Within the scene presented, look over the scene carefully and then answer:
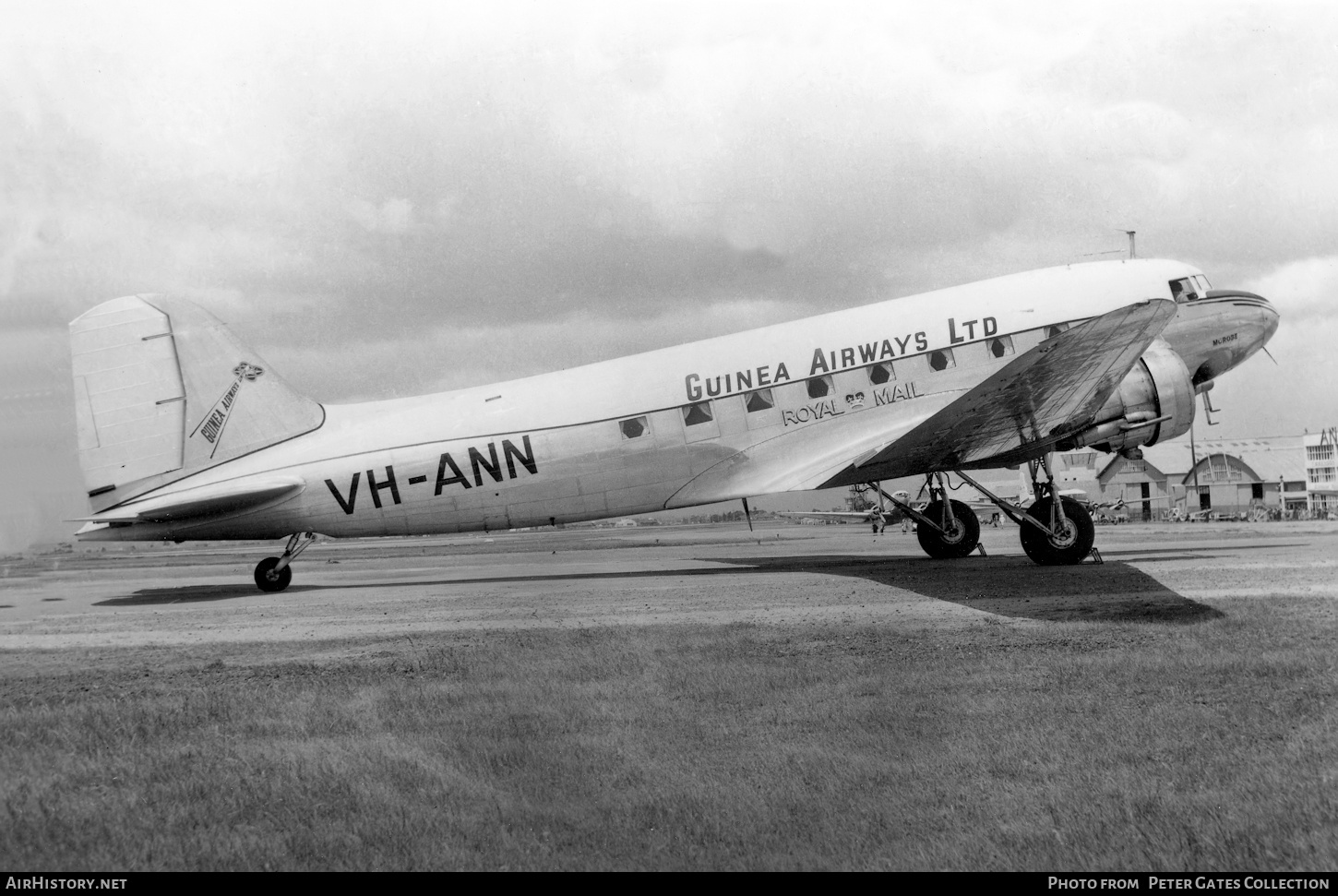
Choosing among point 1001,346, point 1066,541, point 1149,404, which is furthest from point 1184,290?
point 1066,541

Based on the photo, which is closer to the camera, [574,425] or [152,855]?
[152,855]

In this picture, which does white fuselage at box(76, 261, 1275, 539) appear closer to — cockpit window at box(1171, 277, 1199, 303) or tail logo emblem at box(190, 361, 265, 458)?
cockpit window at box(1171, 277, 1199, 303)

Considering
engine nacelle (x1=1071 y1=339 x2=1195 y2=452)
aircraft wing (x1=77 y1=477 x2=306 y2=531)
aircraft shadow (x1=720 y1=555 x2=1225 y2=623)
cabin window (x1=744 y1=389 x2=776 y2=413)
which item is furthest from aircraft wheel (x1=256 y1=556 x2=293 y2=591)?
engine nacelle (x1=1071 y1=339 x2=1195 y2=452)

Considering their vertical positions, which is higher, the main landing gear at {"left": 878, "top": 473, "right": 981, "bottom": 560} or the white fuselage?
the white fuselage

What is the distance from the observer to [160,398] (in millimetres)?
15891

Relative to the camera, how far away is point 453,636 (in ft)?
35.3

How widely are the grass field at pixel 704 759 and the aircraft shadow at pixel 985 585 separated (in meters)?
1.79

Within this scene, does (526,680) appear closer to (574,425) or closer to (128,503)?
(574,425)

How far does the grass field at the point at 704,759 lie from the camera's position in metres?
4.37

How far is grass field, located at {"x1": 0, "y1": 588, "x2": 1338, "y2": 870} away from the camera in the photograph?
437 centimetres

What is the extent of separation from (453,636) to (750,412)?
7.55m

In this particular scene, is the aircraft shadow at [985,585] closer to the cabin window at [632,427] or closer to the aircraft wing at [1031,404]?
the aircraft wing at [1031,404]

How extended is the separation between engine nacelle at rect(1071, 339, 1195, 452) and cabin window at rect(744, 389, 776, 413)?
5.30m
